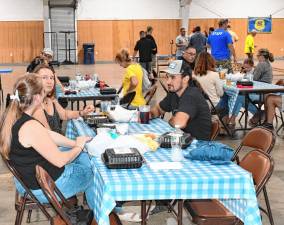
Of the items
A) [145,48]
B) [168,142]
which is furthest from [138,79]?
[145,48]

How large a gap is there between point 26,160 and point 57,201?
1.72 ft

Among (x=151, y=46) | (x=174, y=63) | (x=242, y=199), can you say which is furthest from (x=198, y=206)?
(x=151, y=46)

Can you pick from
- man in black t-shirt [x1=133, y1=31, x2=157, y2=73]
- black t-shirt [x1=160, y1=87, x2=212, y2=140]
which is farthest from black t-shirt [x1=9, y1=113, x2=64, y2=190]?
man in black t-shirt [x1=133, y1=31, x2=157, y2=73]

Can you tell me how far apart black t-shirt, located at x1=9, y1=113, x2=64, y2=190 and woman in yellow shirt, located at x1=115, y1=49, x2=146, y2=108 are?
12.6ft

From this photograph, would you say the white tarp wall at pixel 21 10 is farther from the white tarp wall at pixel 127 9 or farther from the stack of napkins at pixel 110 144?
the stack of napkins at pixel 110 144

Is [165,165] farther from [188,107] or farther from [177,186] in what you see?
[188,107]

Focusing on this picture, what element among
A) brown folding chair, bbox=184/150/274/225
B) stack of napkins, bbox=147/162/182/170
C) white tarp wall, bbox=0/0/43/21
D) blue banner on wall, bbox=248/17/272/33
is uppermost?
white tarp wall, bbox=0/0/43/21

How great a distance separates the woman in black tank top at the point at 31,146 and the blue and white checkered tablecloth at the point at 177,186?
33 cm

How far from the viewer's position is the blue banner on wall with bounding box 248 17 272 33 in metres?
23.7

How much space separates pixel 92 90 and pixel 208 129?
3283mm

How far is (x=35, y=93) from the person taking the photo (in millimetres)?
3287

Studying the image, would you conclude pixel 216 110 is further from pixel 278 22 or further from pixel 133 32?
pixel 278 22

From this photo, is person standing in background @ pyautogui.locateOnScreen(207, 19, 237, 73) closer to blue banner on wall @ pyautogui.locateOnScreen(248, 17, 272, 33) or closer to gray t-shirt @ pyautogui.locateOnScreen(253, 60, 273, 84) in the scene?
gray t-shirt @ pyautogui.locateOnScreen(253, 60, 273, 84)

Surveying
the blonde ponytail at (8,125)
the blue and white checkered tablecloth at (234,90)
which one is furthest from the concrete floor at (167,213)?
the blonde ponytail at (8,125)
